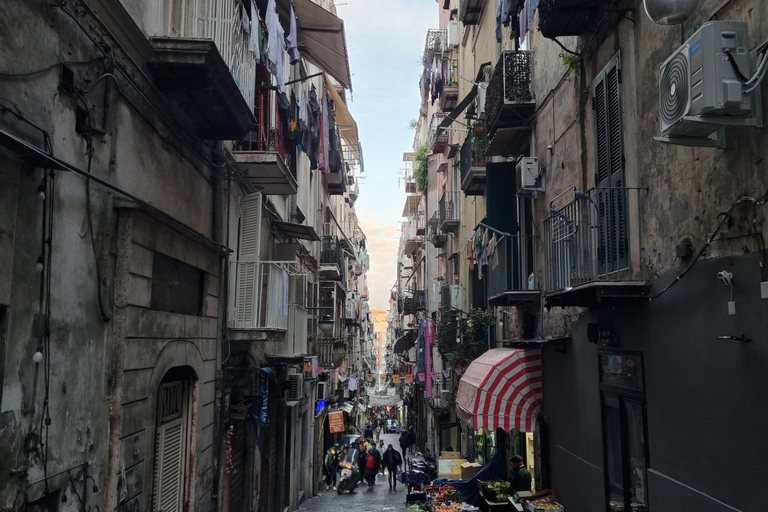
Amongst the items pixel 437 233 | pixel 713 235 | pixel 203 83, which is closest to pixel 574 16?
pixel 713 235

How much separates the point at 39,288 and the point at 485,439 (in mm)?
14163

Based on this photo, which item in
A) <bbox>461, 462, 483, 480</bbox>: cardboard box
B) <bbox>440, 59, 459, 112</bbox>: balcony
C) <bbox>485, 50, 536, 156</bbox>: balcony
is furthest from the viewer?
<bbox>440, 59, 459, 112</bbox>: balcony

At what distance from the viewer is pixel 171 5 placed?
7.84 metres

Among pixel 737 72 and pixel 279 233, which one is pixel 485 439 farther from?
pixel 737 72

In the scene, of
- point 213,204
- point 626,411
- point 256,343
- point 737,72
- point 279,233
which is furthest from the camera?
point 279,233

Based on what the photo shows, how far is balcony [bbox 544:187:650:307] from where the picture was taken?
6.87 m

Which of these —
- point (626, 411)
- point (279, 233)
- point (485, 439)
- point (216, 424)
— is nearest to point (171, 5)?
A: point (216, 424)

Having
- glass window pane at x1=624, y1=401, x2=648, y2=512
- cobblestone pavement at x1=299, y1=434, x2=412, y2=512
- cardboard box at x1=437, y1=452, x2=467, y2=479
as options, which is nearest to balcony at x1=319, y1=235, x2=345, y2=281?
cobblestone pavement at x1=299, y1=434, x2=412, y2=512

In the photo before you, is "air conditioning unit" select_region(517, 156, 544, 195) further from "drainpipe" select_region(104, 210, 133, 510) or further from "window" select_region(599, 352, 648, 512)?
"drainpipe" select_region(104, 210, 133, 510)

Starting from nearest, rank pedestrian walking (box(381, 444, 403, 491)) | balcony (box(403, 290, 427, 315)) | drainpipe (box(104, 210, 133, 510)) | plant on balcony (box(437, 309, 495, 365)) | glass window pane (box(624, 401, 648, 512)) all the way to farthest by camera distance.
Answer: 1. drainpipe (box(104, 210, 133, 510))
2. glass window pane (box(624, 401, 648, 512))
3. plant on balcony (box(437, 309, 495, 365))
4. pedestrian walking (box(381, 444, 403, 491))
5. balcony (box(403, 290, 427, 315))

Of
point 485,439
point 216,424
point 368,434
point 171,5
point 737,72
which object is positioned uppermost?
point 171,5

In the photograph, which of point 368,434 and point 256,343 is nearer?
point 256,343

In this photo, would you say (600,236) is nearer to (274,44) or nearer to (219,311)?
(274,44)

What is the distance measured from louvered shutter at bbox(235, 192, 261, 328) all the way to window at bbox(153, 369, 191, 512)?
2052mm
